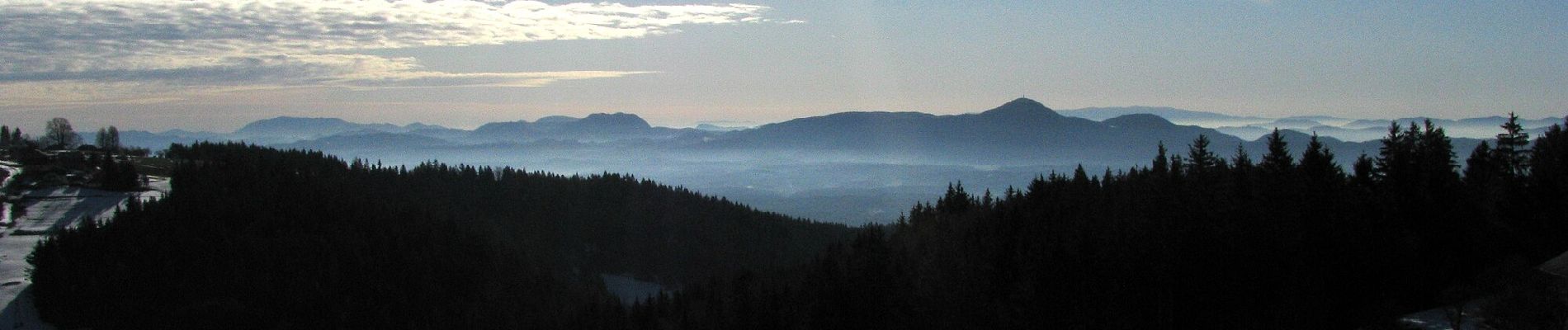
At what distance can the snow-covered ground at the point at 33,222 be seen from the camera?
101438 millimetres

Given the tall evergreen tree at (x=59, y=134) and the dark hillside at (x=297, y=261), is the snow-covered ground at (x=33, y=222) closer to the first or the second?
the dark hillside at (x=297, y=261)

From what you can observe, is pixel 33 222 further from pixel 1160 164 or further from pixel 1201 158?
pixel 1201 158

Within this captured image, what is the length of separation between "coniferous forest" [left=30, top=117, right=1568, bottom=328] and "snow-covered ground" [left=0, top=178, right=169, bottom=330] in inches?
102

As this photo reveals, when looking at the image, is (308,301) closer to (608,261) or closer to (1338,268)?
(608,261)

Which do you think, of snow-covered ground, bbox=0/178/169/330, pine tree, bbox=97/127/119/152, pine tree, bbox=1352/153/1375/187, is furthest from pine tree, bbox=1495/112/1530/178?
pine tree, bbox=97/127/119/152

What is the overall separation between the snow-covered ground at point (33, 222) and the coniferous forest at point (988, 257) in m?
2.58

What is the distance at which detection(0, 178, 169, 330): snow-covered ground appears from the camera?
101438 millimetres

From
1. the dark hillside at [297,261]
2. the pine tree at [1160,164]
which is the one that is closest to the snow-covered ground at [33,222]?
the dark hillside at [297,261]

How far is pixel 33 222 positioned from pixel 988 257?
4831 inches

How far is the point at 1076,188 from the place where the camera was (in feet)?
253

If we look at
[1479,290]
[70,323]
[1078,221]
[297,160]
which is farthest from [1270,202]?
[297,160]

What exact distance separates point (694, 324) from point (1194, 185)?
39.4m

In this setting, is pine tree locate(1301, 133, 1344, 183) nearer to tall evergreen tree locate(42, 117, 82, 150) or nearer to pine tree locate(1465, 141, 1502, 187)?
pine tree locate(1465, 141, 1502, 187)

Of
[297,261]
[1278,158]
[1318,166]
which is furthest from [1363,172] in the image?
[297,261]
